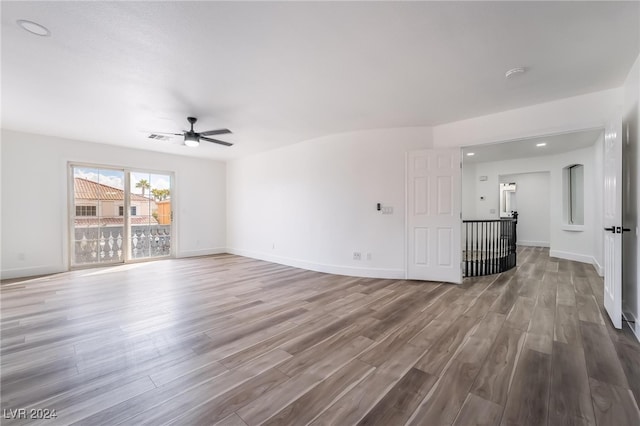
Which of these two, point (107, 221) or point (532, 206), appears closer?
point (107, 221)

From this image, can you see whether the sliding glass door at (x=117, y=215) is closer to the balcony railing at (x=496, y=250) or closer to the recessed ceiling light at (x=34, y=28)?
the recessed ceiling light at (x=34, y=28)

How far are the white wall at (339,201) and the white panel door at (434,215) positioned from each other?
0.18 meters

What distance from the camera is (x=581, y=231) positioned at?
6.12m

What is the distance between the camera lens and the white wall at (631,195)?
2.59m

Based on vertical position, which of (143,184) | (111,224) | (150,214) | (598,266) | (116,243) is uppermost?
(143,184)

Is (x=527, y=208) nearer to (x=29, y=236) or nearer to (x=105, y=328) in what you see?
(x=105, y=328)

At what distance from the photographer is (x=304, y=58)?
2.52 meters

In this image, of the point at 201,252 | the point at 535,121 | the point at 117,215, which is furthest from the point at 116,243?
the point at 535,121

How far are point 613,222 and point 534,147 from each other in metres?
4.31

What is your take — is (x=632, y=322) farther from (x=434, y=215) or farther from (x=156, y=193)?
(x=156, y=193)

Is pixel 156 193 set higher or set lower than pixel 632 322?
higher

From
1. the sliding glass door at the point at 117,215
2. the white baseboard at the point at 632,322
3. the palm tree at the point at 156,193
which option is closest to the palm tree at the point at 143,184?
the sliding glass door at the point at 117,215

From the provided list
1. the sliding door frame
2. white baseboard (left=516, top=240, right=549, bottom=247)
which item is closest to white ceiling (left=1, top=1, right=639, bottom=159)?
the sliding door frame

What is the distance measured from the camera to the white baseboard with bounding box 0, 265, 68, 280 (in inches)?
185
